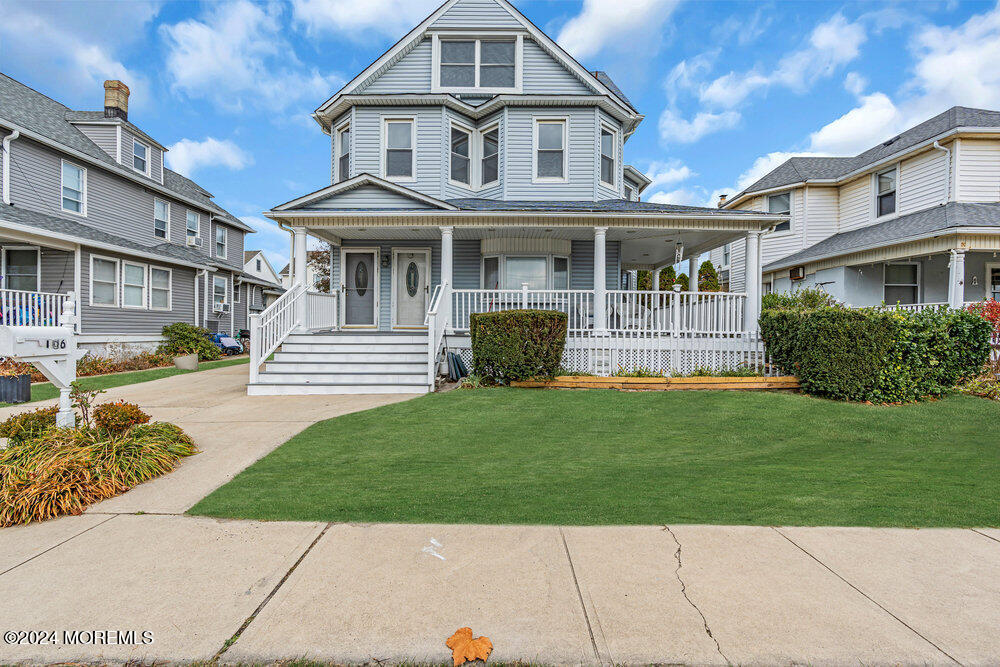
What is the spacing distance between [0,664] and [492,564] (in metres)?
2.29

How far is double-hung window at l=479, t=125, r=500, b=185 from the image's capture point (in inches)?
537

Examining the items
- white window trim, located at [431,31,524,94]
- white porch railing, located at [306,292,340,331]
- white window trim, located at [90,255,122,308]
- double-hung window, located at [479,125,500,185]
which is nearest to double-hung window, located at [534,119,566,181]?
double-hung window, located at [479,125,500,185]

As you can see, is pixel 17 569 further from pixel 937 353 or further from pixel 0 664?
pixel 937 353

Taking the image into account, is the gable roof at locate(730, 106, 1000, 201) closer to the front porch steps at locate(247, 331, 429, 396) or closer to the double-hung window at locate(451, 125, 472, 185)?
the double-hung window at locate(451, 125, 472, 185)

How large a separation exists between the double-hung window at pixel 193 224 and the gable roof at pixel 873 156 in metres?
24.8

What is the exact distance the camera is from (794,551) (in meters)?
3.05

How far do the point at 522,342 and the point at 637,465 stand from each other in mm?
4098

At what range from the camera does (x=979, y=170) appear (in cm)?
1352

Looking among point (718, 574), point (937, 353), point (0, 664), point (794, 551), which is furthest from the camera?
point (937, 353)

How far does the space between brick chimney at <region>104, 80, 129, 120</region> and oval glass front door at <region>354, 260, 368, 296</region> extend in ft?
41.7

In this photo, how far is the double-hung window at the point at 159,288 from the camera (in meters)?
17.1

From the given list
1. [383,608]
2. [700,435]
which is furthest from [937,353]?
[383,608]

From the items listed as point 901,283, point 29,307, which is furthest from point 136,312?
point 901,283

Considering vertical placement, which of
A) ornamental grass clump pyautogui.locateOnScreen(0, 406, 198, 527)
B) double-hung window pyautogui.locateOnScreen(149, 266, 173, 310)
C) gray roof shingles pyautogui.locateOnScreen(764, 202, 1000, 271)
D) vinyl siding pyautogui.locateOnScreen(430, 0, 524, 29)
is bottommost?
ornamental grass clump pyautogui.locateOnScreen(0, 406, 198, 527)
